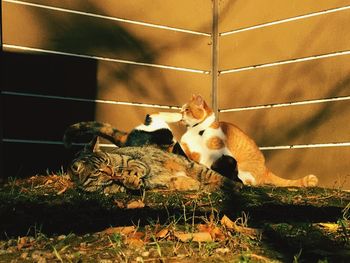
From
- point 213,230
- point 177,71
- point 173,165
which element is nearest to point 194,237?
point 213,230

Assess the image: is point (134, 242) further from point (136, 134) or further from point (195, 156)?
point (195, 156)

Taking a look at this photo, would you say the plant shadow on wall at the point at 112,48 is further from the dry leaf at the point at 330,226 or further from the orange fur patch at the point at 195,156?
the dry leaf at the point at 330,226

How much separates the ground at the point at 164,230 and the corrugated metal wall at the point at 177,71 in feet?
5.93

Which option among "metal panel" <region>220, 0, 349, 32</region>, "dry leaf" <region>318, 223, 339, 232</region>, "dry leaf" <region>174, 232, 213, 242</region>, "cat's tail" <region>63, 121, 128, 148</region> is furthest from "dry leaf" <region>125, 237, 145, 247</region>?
"metal panel" <region>220, 0, 349, 32</region>

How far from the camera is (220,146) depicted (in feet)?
16.1

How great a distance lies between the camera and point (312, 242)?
6.71 feet

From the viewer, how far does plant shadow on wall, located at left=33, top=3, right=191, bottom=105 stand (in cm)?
517

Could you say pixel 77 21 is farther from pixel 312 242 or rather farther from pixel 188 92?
pixel 312 242

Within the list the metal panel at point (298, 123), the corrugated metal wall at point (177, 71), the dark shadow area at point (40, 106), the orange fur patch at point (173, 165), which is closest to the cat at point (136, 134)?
the orange fur patch at point (173, 165)

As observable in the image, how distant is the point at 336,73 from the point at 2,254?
3.90 meters

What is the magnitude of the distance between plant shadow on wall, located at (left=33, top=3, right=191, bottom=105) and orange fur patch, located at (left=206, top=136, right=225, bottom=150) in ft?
3.22

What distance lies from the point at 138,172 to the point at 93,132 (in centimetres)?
111

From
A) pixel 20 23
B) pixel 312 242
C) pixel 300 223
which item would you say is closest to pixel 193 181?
pixel 300 223

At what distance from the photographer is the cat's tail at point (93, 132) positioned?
14.7 ft
